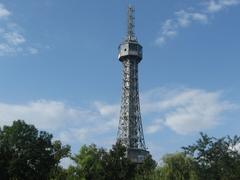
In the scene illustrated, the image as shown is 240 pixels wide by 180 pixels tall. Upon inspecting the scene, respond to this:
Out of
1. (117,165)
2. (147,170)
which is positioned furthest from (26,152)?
(147,170)

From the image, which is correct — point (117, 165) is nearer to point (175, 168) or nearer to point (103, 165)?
point (103, 165)

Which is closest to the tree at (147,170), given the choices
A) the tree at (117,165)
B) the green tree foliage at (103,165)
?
the green tree foliage at (103,165)

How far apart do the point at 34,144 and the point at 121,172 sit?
13596 mm

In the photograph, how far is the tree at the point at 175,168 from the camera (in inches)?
2792

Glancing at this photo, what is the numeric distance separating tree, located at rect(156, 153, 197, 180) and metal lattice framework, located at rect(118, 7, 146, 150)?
5353cm

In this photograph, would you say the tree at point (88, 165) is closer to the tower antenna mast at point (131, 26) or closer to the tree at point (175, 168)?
the tree at point (175, 168)

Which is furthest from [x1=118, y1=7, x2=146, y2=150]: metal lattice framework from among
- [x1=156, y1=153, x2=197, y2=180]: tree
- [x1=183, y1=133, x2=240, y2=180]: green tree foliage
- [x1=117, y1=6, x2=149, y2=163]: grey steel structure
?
[x1=183, y1=133, x2=240, y2=180]: green tree foliage

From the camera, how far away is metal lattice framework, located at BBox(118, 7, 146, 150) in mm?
142250

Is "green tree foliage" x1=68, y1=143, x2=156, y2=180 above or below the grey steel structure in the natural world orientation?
below

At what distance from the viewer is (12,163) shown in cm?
7162

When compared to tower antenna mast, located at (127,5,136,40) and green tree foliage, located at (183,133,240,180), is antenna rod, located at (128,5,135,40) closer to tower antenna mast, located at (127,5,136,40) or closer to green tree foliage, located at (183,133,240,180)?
tower antenna mast, located at (127,5,136,40)

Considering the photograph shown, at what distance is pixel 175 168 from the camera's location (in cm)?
7950

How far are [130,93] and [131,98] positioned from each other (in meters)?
1.66

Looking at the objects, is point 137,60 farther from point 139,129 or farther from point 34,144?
point 34,144
